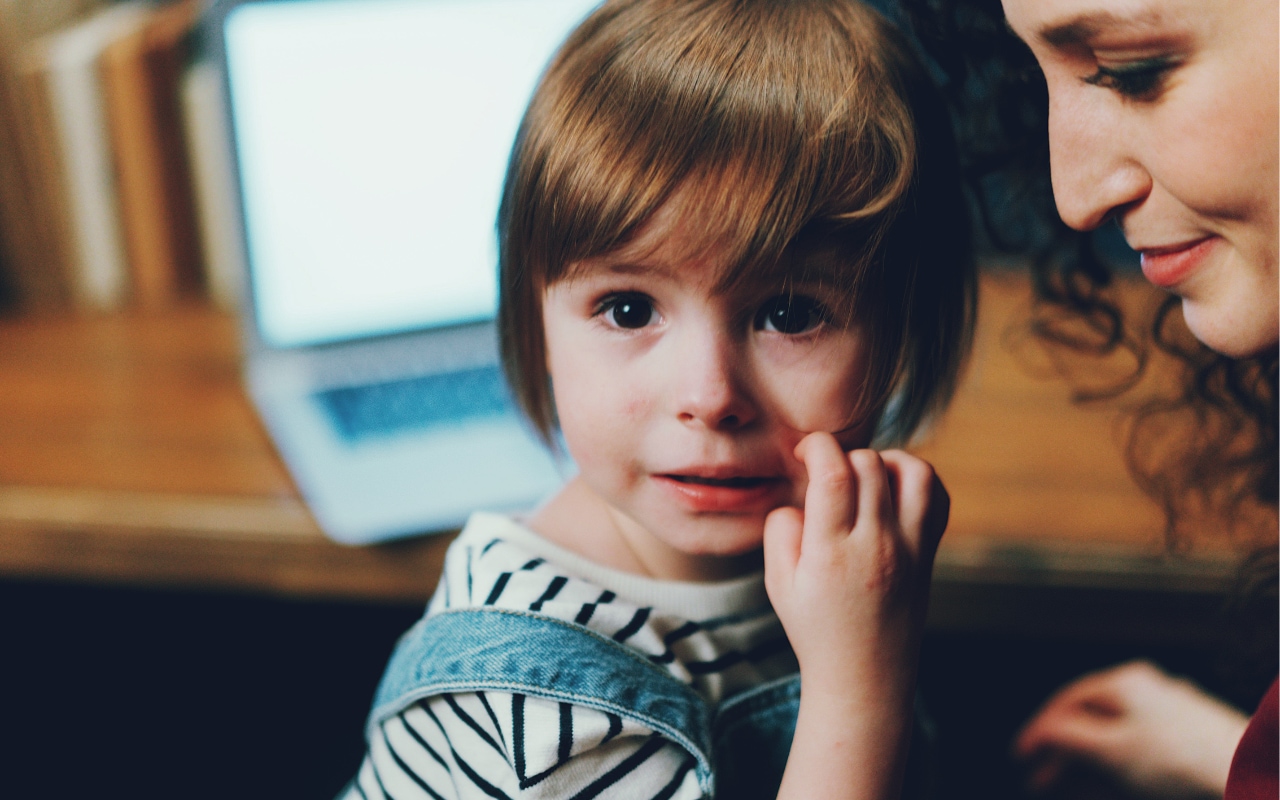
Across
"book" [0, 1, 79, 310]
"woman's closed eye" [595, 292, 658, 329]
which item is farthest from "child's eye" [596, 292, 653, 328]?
"book" [0, 1, 79, 310]

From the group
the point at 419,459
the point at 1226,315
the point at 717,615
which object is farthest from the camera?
the point at 419,459

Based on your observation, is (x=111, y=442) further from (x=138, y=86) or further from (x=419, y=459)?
(x=138, y=86)

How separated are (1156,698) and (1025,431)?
34 centimetres

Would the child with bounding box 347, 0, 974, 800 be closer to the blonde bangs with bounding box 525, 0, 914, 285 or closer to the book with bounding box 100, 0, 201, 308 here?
the blonde bangs with bounding box 525, 0, 914, 285

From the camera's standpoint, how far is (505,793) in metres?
0.55

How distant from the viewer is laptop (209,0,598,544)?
3.72 ft

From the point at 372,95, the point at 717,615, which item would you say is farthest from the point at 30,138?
the point at 717,615

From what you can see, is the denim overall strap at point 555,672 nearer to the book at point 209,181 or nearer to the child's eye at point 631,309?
the child's eye at point 631,309

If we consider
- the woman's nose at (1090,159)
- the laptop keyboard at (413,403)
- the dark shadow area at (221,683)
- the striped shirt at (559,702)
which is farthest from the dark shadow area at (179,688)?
the woman's nose at (1090,159)

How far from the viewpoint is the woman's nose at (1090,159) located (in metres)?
0.51

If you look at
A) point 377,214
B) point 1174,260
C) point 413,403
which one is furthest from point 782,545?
point 377,214

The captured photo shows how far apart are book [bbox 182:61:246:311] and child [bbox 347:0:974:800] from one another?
848 mm

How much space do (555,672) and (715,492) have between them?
127 mm

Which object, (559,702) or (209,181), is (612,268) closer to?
(559,702)
